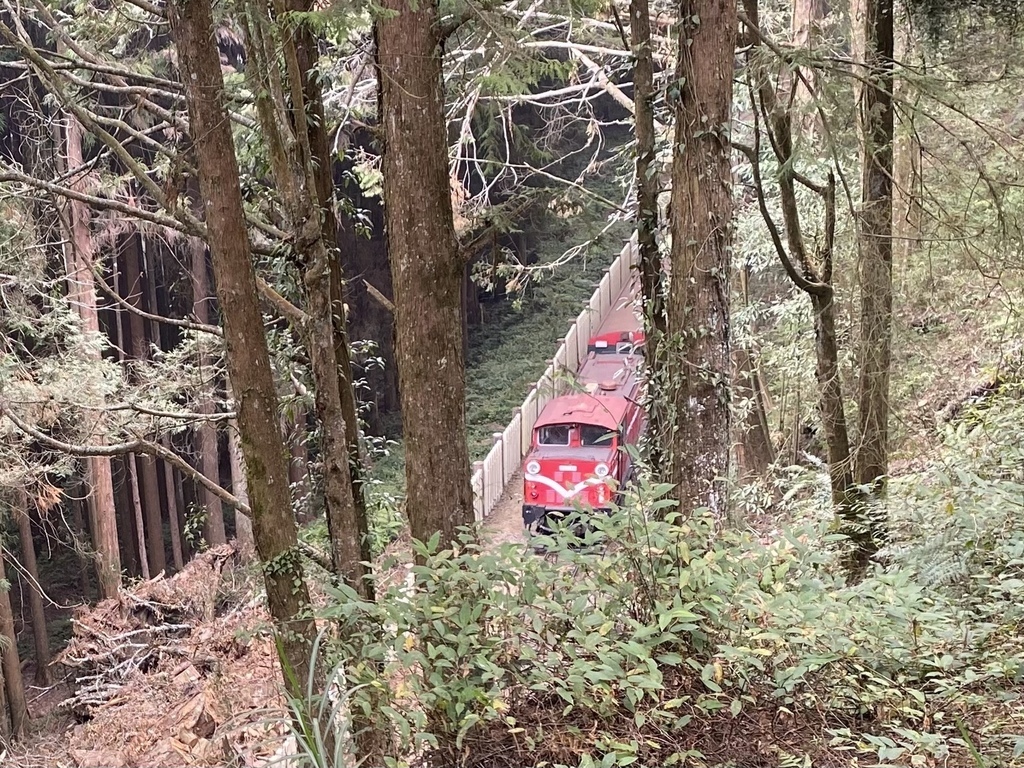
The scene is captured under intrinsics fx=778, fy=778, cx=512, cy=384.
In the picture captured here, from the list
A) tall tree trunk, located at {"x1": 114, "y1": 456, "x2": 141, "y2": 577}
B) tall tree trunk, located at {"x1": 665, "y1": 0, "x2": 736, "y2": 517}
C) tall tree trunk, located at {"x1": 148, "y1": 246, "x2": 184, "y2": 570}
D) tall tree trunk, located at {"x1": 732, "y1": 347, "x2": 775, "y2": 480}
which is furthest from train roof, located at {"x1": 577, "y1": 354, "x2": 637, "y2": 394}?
tall tree trunk, located at {"x1": 114, "y1": 456, "x2": 141, "y2": 577}

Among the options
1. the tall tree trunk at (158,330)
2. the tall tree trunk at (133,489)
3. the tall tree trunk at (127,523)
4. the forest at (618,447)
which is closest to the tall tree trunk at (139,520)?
the tall tree trunk at (133,489)

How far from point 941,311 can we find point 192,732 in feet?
32.1

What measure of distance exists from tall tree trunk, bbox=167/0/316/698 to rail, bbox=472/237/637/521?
4759 mm

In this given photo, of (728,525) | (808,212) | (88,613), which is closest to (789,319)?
(808,212)

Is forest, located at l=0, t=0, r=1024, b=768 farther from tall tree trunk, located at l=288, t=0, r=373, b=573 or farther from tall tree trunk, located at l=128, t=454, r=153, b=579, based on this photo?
tall tree trunk, located at l=128, t=454, r=153, b=579

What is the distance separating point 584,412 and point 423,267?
7.22 metres

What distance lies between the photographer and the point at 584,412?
11.6 metres

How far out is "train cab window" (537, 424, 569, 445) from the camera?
11555 millimetres

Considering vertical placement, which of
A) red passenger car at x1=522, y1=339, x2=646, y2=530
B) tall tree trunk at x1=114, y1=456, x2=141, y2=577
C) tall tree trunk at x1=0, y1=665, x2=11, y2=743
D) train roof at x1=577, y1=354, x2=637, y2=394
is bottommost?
tall tree trunk at x1=0, y1=665, x2=11, y2=743

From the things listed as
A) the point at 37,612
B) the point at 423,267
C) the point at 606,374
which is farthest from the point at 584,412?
the point at 37,612

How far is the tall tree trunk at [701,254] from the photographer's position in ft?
15.3

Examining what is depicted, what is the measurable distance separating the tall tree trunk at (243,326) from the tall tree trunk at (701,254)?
2.32 metres

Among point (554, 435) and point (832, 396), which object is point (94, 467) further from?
point (832, 396)

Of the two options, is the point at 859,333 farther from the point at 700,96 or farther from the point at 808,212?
the point at 808,212
